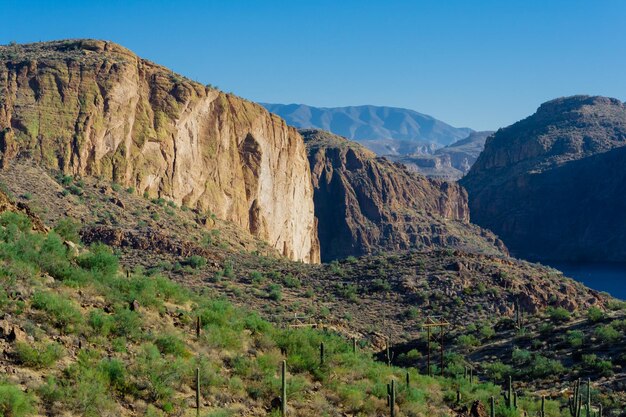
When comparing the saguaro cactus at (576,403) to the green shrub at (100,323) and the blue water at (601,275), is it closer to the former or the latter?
the green shrub at (100,323)

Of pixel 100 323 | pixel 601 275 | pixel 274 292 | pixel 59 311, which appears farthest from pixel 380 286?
pixel 601 275

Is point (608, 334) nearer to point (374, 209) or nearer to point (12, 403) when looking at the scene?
point (12, 403)

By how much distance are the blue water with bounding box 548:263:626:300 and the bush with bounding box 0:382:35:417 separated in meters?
91.4

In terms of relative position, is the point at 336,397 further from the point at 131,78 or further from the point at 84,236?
the point at 131,78

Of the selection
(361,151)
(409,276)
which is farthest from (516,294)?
(361,151)

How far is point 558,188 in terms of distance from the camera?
150750 millimetres

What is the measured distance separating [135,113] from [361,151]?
244 feet

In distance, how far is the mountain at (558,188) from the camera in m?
141

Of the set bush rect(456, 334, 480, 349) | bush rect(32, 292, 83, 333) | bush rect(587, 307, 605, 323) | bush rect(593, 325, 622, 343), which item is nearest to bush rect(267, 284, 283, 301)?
bush rect(456, 334, 480, 349)

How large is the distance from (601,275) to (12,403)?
377 ft

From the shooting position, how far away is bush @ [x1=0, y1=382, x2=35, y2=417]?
12.5 meters

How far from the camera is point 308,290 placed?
47188mm

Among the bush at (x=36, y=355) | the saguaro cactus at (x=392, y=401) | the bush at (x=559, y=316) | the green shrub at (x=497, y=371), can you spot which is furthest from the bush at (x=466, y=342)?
the bush at (x=36, y=355)

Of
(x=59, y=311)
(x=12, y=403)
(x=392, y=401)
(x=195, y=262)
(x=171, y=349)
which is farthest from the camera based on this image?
(x=195, y=262)
